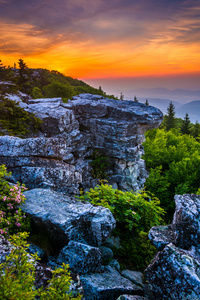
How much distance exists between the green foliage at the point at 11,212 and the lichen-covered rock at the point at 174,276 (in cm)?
357

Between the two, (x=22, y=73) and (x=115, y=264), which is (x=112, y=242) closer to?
(x=115, y=264)

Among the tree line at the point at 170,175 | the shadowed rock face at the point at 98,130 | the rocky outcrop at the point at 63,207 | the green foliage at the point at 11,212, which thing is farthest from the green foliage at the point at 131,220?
the tree line at the point at 170,175

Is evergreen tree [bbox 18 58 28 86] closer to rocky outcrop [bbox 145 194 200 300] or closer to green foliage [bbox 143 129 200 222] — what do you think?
green foliage [bbox 143 129 200 222]

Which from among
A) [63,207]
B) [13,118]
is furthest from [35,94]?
[63,207]

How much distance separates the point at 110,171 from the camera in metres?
26.0

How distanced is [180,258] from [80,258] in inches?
91.8

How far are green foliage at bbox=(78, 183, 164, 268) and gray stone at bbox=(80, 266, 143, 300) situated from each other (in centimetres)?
127

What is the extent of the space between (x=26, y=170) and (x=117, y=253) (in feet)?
17.2

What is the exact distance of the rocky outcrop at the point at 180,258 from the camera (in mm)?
3582

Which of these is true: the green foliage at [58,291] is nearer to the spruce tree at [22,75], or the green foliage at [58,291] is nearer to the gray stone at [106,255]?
the gray stone at [106,255]

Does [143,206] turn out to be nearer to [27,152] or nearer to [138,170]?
[27,152]

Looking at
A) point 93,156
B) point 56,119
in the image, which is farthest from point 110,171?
point 56,119

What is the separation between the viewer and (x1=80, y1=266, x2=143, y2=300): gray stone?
4.13 meters

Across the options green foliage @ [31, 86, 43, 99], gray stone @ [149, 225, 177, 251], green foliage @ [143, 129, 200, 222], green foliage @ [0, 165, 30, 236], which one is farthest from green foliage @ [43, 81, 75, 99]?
gray stone @ [149, 225, 177, 251]
